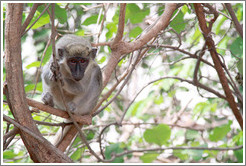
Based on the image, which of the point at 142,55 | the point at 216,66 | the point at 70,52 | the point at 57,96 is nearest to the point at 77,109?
the point at 57,96

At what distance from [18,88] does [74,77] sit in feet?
3.16

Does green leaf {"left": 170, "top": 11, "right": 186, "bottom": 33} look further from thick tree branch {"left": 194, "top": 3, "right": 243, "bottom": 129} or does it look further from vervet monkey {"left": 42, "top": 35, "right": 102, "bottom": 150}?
vervet monkey {"left": 42, "top": 35, "right": 102, "bottom": 150}

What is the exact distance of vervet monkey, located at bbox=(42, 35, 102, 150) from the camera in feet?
10.8

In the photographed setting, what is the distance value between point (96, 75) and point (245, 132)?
169cm

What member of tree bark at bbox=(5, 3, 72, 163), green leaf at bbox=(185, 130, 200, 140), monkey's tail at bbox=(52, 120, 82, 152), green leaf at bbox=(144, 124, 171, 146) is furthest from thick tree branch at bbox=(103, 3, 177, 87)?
green leaf at bbox=(185, 130, 200, 140)

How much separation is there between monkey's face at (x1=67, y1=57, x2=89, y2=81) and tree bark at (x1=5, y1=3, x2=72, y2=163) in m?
0.92

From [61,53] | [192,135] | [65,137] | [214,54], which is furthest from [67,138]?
[192,135]

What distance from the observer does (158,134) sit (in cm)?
382

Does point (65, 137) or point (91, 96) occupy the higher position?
point (91, 96)

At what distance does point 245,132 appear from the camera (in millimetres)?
3279

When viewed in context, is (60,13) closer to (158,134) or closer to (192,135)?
(158,134)

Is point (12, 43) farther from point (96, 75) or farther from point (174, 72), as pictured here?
point (174, 72)

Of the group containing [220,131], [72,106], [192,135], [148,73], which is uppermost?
[148,73]

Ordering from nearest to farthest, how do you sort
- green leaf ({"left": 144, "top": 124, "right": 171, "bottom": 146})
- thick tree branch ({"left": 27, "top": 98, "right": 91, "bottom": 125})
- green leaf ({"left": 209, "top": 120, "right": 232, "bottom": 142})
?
thick tree branch ({"left": 27, "top": 98, "right": 91, "bottom": 125})
green leaf ({"left": 144, "top": 124, "right": 171, "bottom": 146})
green leaf ({"left": 209, "top": 120, "right": 232, "bottom": 142})
